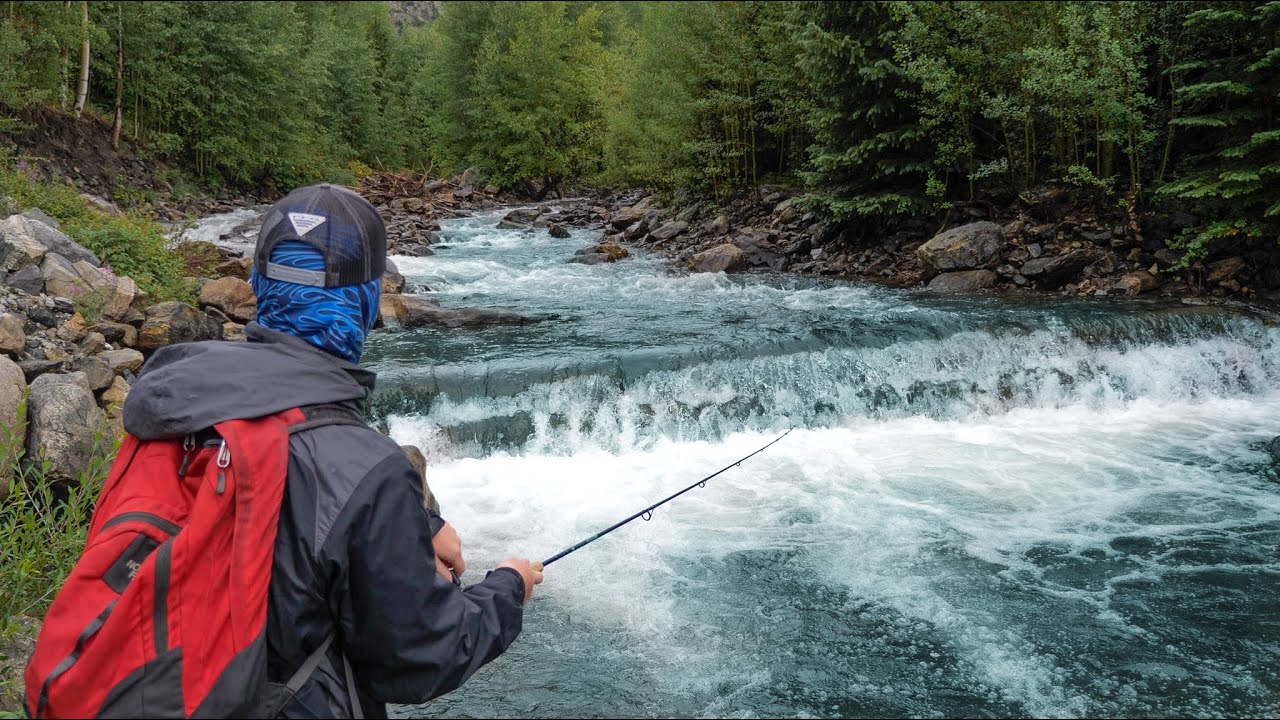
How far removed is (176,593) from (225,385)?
35cm

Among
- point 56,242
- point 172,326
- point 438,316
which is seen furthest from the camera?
point 438,316

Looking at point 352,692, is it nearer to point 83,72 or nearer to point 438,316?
point 438,316

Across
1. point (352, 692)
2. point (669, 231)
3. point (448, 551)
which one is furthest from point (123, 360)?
point (669, 231)

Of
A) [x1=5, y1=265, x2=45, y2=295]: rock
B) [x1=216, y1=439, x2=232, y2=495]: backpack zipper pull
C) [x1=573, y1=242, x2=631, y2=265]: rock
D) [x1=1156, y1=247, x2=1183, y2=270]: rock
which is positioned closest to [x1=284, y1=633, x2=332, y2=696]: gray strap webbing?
[x1=216, y1=439, x2=232, y2=495]: backpack zipper pull

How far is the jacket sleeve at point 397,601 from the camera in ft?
4.95

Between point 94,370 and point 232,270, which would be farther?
point 232,270

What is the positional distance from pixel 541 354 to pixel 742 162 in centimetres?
1397

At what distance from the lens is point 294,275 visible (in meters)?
1.68

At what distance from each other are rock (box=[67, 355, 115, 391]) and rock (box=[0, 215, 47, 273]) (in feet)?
5.99

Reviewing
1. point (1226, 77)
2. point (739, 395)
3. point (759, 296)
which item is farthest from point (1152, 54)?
point (739, 395)

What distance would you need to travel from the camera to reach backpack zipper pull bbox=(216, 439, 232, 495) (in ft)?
4.74

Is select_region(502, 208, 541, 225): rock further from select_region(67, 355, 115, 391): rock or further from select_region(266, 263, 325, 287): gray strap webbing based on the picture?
select_region(266, 263, 325, 287): gray strap webbing

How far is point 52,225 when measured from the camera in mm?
9367

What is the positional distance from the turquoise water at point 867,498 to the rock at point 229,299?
5.19 ft
